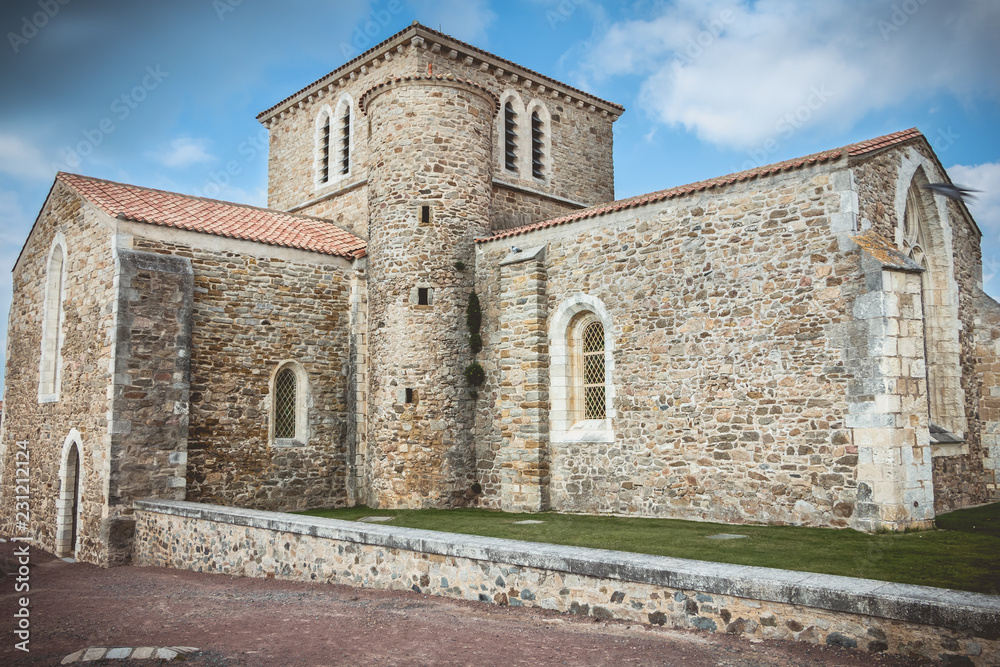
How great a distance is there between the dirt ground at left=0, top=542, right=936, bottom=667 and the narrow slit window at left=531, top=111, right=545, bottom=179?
13.0 meters

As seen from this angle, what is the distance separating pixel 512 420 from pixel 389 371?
277cm

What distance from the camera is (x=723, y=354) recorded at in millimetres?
11703

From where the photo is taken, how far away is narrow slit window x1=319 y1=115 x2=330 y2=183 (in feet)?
65.9

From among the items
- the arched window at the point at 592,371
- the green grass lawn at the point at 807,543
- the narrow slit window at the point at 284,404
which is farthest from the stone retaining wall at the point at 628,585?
the arched window at the point at 592,371

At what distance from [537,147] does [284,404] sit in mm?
9354

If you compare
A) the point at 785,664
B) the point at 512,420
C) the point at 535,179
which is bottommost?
the point at 785,664

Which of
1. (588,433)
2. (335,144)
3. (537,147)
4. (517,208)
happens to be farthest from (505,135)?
(588,433)

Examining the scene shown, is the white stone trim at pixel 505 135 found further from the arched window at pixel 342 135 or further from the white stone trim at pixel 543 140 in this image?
the arched window at pixel 342 135

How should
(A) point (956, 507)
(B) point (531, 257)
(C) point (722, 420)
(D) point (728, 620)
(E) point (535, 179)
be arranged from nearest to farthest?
(D) point (728, 620) → (C) point (722, 420) → (A) point (956, 507) → (B) point (531, 257) → (E) point (535, 179)

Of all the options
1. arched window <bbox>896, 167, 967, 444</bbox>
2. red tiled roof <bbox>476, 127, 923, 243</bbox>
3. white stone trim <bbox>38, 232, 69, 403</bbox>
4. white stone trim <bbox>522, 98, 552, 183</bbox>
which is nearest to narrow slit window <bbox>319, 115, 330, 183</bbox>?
white stone trim <bbox>522, 98, 552, 183</bbox>

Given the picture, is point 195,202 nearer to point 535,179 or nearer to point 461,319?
point 461,319

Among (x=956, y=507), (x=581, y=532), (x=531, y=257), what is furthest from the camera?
(x=531, y=257)

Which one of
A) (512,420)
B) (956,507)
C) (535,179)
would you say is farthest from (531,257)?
(956,507)

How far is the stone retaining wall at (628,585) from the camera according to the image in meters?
5.09
